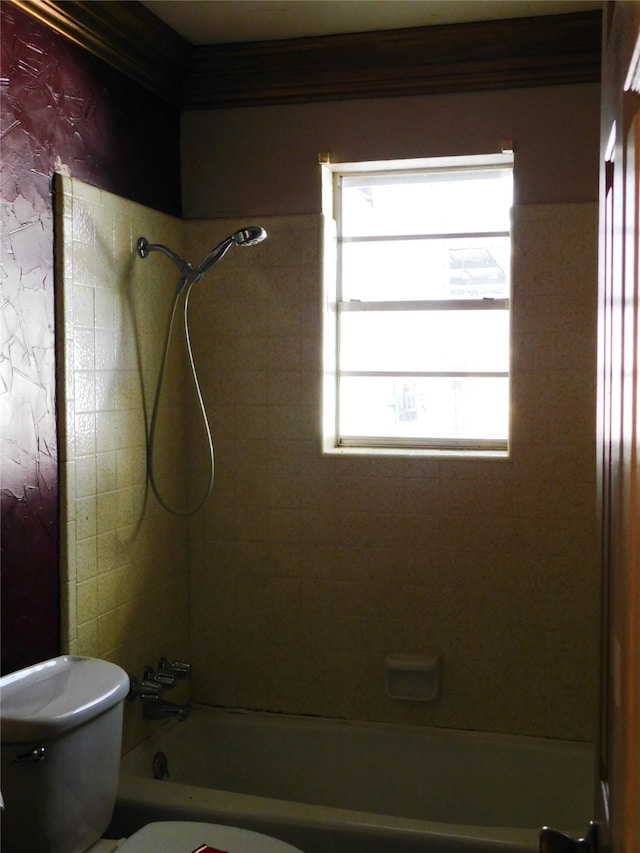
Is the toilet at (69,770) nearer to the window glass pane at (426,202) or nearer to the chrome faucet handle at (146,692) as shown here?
the chrome faucet handle at (146,692)

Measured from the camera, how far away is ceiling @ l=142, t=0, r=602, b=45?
252 cm

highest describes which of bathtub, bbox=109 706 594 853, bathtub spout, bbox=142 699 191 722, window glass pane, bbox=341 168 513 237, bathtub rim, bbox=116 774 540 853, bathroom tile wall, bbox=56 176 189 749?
window glass pane, bbox=341 168 513 237

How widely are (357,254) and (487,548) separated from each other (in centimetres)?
112

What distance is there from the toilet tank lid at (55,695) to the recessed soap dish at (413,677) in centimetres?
110

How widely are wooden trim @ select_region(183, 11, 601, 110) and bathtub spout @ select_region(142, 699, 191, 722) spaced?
201 cm

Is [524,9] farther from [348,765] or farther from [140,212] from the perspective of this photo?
[348,765]

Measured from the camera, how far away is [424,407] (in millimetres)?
3000

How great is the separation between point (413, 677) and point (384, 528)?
51 cm

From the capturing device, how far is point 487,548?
2822 millimetres

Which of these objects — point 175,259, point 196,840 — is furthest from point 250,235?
point 196,840

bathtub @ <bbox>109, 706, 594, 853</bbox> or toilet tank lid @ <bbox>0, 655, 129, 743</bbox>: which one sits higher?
toilet tank lid @ <bbox>0, 655, 129, 743</bbox>

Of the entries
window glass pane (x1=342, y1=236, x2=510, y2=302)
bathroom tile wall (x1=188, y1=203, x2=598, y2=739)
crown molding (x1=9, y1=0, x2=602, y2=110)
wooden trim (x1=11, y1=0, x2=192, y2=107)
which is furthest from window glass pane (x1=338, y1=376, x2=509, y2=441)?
wooden trim (x1=11, y1=0, x2=192, y2=107)

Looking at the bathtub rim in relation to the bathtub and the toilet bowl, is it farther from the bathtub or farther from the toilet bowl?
the toilet bowl

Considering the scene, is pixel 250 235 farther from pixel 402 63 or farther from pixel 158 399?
pixel 402 63
